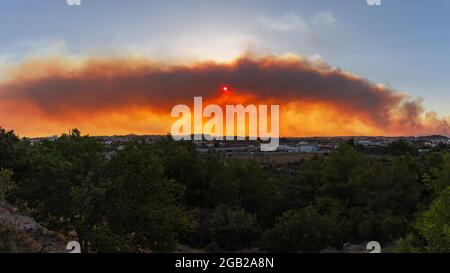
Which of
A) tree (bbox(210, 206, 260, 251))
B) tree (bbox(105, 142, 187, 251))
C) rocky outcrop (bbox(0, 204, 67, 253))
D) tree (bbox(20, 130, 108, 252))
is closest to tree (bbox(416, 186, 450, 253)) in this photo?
tree (bbox(105, 142, 187, 251))

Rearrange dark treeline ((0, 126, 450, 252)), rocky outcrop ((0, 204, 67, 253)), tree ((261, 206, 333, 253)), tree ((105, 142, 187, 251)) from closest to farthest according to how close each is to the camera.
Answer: rocky outcrop ((0, 204, 67, 253)) < dark treeline ((0, 126, 450, 252)) < tree ((105, 142, 187, 251)) < tree ((261, 206, 333, 253))

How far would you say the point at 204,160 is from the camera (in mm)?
44312

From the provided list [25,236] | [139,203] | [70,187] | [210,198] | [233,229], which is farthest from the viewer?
[210,198]

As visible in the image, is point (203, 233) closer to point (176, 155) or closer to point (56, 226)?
point (176, 155)

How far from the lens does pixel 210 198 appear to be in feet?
142

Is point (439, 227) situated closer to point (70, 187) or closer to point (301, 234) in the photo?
point (70, 187)

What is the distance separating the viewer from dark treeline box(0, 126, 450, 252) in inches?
819

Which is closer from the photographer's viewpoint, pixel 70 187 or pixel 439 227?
pixel 439 227

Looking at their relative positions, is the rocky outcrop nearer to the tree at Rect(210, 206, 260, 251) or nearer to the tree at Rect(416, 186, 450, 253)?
the tree at Rect(416, 186, 450, 253)

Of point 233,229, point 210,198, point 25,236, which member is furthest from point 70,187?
point 210,198

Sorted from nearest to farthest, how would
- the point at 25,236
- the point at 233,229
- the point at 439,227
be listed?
the point at 25,236
the point at 439,227
the point at 233,229

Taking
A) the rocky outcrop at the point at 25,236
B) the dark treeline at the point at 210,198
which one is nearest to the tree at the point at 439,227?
the dark treeline at the point at 210,198

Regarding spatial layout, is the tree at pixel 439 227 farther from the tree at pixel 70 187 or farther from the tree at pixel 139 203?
the tree at pixel 70 187
